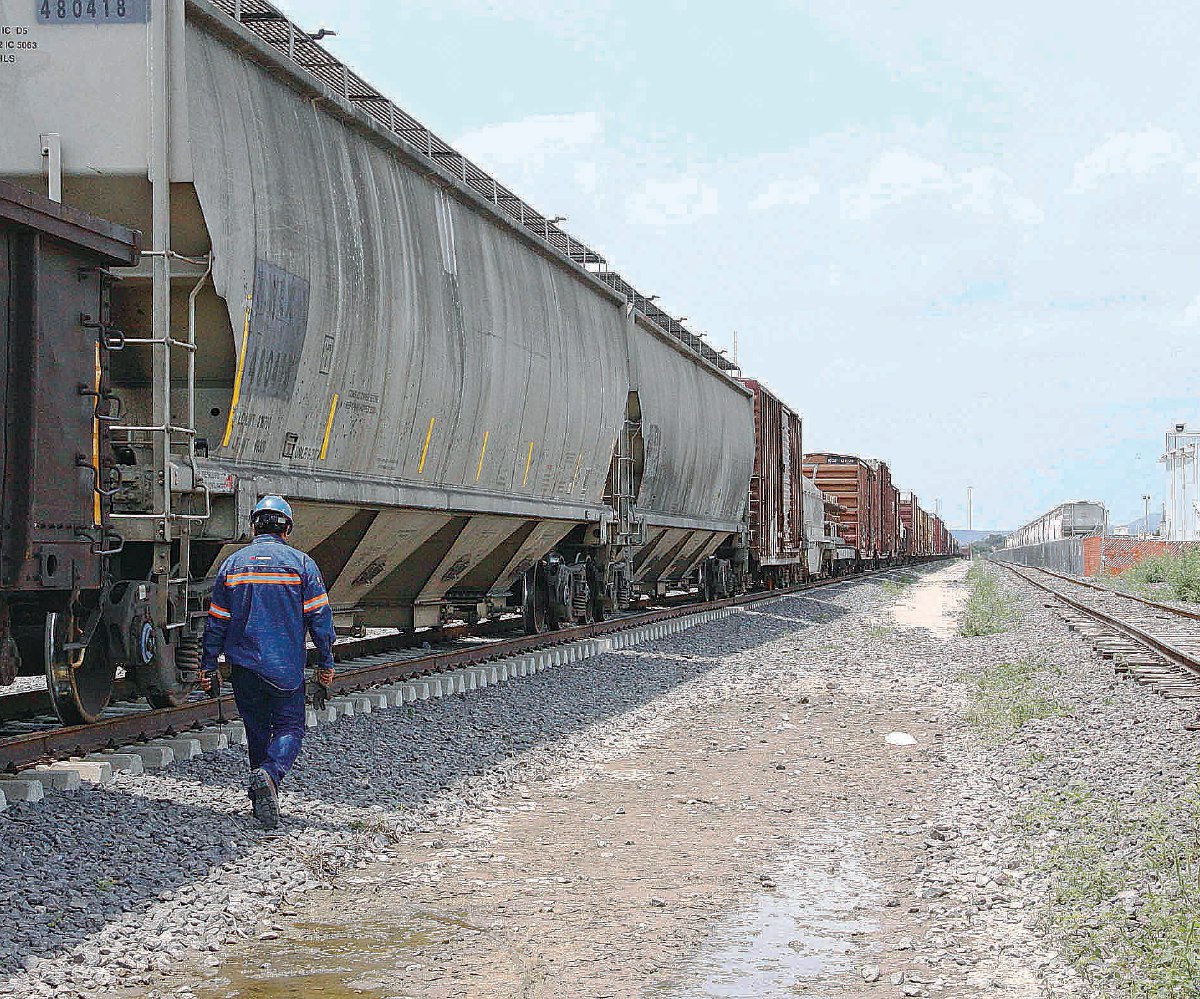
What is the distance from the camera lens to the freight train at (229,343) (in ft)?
22.2

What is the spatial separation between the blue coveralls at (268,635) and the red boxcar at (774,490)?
22.1 m

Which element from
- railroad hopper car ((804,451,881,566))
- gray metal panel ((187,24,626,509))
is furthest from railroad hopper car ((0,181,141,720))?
railroad hopper car ((804,451,881,566))

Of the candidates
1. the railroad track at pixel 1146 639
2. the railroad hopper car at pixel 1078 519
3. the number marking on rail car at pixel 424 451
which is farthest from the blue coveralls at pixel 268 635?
the railroad hopper car at pixel 1078 519

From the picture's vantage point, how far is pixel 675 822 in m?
7.27

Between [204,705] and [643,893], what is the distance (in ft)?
13.3

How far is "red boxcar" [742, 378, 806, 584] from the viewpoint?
28688 millimetres

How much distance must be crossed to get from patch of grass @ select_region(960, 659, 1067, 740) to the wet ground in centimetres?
96

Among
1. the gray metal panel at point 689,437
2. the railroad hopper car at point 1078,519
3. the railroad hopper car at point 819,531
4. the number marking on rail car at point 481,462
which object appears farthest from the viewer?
the railroad hopper car at point 1078,519

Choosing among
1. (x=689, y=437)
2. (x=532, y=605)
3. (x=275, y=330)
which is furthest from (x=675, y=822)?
(x=689, y=437)

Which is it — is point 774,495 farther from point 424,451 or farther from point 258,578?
point 258,578

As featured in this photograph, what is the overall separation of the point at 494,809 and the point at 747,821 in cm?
148

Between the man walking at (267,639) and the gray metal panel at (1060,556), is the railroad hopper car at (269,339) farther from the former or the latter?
the gray metal panel at (1060,556)

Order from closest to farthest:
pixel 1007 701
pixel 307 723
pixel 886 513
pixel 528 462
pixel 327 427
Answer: pixel 307 723, pixel 327 427, pixel 1007 701, pixel 528 462, pixel 886 513

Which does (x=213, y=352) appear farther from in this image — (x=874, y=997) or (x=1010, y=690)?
(x=1010, y=690)
